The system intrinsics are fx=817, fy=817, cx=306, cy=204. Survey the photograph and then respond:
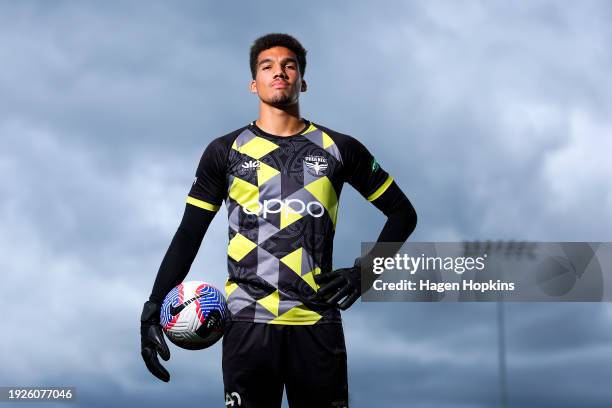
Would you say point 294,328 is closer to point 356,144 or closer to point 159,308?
point 159,308

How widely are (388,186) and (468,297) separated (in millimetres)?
1904

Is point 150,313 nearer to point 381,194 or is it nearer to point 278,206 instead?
point 278,206

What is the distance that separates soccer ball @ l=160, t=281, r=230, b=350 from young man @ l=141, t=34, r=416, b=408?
0.10 meters

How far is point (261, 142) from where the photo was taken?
21.8 feet

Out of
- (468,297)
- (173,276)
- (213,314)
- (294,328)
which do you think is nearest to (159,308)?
(173,276)

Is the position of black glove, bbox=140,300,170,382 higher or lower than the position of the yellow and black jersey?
lower

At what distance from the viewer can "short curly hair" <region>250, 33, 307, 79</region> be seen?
275 inches

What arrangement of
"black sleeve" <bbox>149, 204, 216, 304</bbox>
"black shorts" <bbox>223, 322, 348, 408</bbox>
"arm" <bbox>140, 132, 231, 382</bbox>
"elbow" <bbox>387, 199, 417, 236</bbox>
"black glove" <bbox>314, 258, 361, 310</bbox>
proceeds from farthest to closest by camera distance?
1. "elbow" <bbox>387, 199, 417, 236</bbox>
2. "black sleeve" <bbox>149, 204, 216, 304</bbox>
3. "arm" <bbox>140, 132, 231, 382</bbox>
4. "black glove" <bbox>314, 258, 361, 310</bbox>
5. "black shorts" <bbox>223, 322, 348, 408</bbox>

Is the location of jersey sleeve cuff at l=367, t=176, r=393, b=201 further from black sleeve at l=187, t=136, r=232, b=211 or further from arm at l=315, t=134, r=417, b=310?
black sleeve at l=187, t=136, r=232, b=211

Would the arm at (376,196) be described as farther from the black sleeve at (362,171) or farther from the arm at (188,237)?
the arm at (188,237)

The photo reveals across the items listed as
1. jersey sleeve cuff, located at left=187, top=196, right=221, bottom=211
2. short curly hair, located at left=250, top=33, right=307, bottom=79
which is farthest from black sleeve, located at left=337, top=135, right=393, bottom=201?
A: jersey sleeve cuff, located at left=187, top=196, right=221, bottom=211

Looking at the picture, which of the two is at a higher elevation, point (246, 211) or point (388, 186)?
point (388, 186)

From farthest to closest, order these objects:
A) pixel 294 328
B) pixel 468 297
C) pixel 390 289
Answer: pixel 468 297 < pixel 390 289 < pixel 294 328

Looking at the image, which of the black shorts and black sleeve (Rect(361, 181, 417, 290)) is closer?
the black shorts
